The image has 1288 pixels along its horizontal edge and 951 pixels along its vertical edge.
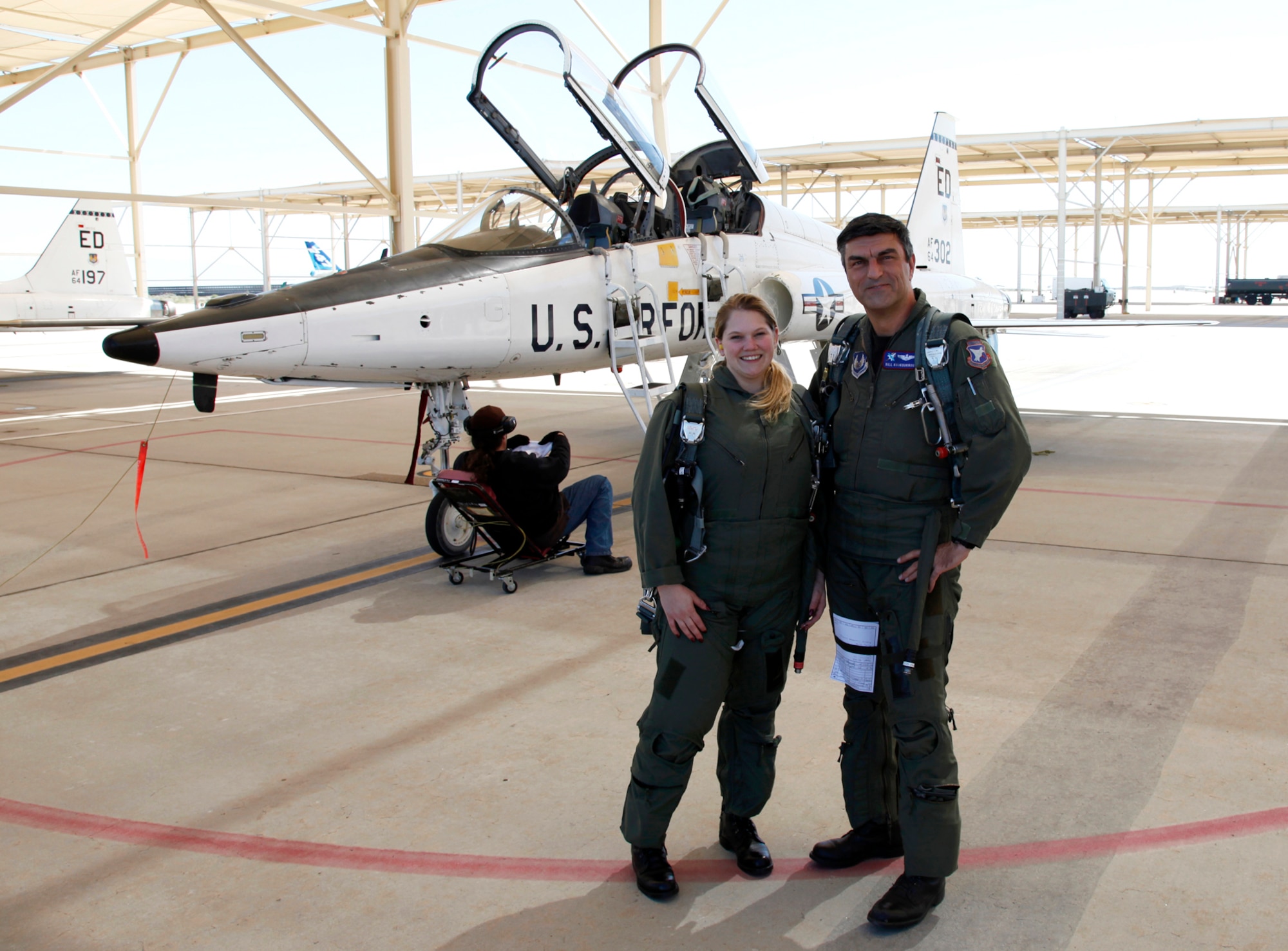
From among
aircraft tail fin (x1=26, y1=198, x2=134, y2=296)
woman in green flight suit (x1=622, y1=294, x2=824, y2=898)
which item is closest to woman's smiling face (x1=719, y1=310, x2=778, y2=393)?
woman in green flight suit (x1=622, y1=294, x2=824, y2=898)

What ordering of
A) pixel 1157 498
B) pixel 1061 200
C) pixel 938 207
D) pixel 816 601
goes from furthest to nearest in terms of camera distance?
pixel 1061 200, pixel 938 207, pixel 1157 498, pixel 816 601

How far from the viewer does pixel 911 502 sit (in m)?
2.89

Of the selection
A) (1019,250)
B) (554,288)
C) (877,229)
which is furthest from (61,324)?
(1019,250)

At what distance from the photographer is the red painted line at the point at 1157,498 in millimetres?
7988

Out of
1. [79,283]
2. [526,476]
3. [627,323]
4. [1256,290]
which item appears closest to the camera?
[526,476]

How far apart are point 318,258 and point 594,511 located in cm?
5920

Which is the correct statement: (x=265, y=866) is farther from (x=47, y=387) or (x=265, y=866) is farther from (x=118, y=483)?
(x=47, y=387)

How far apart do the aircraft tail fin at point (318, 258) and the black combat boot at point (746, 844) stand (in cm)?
6104

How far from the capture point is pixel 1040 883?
2959 mm

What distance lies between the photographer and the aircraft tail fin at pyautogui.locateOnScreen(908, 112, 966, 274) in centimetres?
1416

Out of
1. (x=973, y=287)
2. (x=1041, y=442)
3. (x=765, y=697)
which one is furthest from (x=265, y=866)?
(x=973, y=287)

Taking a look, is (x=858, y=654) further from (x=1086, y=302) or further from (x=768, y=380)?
(x=1086, y=302)

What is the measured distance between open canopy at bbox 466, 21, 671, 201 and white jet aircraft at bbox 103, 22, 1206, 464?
1 cm

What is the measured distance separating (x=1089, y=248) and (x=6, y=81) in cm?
8512
